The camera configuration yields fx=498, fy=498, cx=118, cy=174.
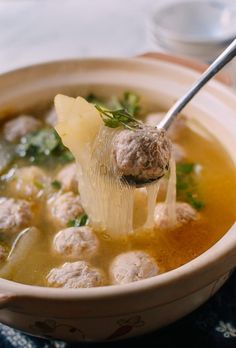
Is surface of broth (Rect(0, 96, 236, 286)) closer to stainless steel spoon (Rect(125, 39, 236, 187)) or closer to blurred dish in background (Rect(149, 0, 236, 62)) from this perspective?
stainless steel spoon (Rect(125, 39, 236, 187))

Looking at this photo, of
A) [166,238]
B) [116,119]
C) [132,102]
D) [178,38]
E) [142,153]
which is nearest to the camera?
[142,153]

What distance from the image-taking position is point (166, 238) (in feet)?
4.78

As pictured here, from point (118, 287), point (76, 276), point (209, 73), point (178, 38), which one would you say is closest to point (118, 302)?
point (118, 287)

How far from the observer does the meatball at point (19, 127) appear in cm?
187

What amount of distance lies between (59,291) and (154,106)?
109 centimetres

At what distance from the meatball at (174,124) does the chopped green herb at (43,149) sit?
0.33m

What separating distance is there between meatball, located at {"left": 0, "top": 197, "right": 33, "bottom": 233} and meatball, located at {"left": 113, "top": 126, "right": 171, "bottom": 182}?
377 millimetres

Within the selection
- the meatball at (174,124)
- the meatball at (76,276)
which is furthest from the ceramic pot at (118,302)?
the meatball at (174,124)

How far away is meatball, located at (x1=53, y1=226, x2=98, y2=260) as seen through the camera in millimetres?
1406

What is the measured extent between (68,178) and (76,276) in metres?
0.44

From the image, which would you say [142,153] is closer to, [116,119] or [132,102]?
[116,119]

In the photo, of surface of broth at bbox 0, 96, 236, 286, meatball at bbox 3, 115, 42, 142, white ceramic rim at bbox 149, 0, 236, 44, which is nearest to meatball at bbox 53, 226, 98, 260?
surface of broth at bbox 0, 96, 236, 286

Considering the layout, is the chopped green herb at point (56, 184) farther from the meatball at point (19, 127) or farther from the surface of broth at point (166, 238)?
the meatball at point (19, 127)

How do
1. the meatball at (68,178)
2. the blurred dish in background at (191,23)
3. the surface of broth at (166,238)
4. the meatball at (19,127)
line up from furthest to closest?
the blurred dish in background at (191,23)
the meatball at (19,127)
the meatball at (68,178)
the surface of broth at (166,238)
